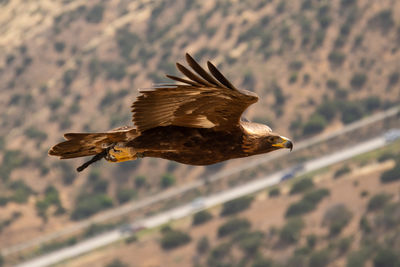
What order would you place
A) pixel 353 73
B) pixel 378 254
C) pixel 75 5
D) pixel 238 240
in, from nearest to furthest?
pixel 378 254
pixel 238 240
pixel 353 73
pixel 75 5

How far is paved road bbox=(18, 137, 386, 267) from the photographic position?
60719 millimetres

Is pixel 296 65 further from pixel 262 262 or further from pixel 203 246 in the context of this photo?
pixel 262 262

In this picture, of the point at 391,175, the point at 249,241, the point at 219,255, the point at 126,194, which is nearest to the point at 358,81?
the point at 391,175

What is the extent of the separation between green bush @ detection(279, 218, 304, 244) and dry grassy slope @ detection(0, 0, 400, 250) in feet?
47.6

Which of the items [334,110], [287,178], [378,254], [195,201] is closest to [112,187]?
[195,201]

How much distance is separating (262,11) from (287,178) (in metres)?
28.9

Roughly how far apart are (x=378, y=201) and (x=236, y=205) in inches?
469

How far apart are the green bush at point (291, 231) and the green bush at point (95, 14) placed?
4794cm

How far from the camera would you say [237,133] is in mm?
9500

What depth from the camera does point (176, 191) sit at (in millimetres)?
66875

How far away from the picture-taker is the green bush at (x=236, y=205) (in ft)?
200

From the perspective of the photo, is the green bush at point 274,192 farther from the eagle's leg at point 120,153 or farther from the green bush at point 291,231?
the eagle's leg at point 120,153

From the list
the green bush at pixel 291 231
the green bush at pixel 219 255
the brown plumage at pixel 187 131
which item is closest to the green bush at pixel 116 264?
the green bush at pixel 219 255

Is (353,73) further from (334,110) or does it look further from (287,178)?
(287,178)
